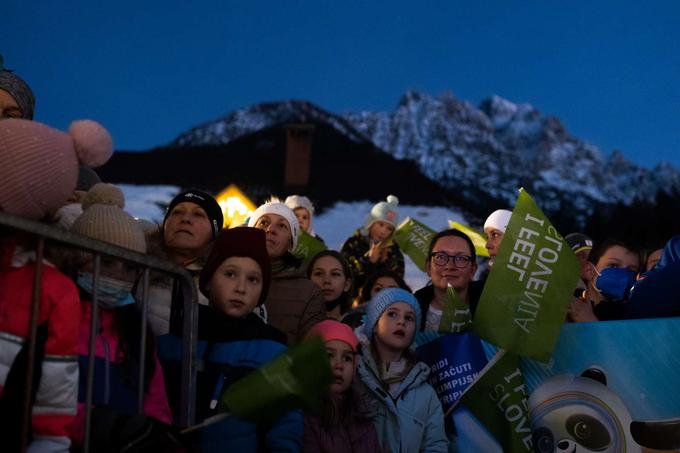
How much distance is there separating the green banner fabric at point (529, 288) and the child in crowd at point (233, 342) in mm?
1101

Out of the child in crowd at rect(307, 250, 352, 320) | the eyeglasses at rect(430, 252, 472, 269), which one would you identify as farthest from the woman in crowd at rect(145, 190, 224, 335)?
the child in crowd at rect(307, 250, 352, 320)

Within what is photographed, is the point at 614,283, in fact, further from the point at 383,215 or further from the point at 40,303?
the point at 40,303

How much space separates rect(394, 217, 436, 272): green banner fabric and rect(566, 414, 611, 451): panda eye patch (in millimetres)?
3624

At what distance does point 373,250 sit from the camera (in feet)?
24.4

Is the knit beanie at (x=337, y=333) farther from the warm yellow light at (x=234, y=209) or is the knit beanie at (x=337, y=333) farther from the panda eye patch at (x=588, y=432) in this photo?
the warm yellow light at (x=234, y=209)

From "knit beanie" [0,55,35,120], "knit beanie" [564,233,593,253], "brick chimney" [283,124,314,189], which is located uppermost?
"brick chimney" [283,124,314,189]

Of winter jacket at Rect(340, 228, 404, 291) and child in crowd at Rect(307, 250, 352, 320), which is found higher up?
winter jacket at Rect(340, 228, 404, 291)

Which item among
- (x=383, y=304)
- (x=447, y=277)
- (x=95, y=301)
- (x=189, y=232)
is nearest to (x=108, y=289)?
(x=95, y=301)

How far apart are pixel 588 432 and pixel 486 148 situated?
45.4 m

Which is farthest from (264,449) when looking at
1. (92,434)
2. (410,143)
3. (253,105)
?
(410,143)

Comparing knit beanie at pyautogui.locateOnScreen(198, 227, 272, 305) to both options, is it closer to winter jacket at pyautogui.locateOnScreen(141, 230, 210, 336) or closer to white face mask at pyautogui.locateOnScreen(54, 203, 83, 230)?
winter jacket at pyautogui.locateOnScreen(141, 230, 210, 336)

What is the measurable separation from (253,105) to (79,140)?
119 ft

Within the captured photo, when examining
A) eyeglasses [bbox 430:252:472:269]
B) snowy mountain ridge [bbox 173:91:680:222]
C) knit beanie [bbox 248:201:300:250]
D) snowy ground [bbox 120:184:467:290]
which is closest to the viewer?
eyeglasses [bbox 430:252:472:269]

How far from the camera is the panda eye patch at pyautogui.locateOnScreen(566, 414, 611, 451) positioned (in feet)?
12.8
